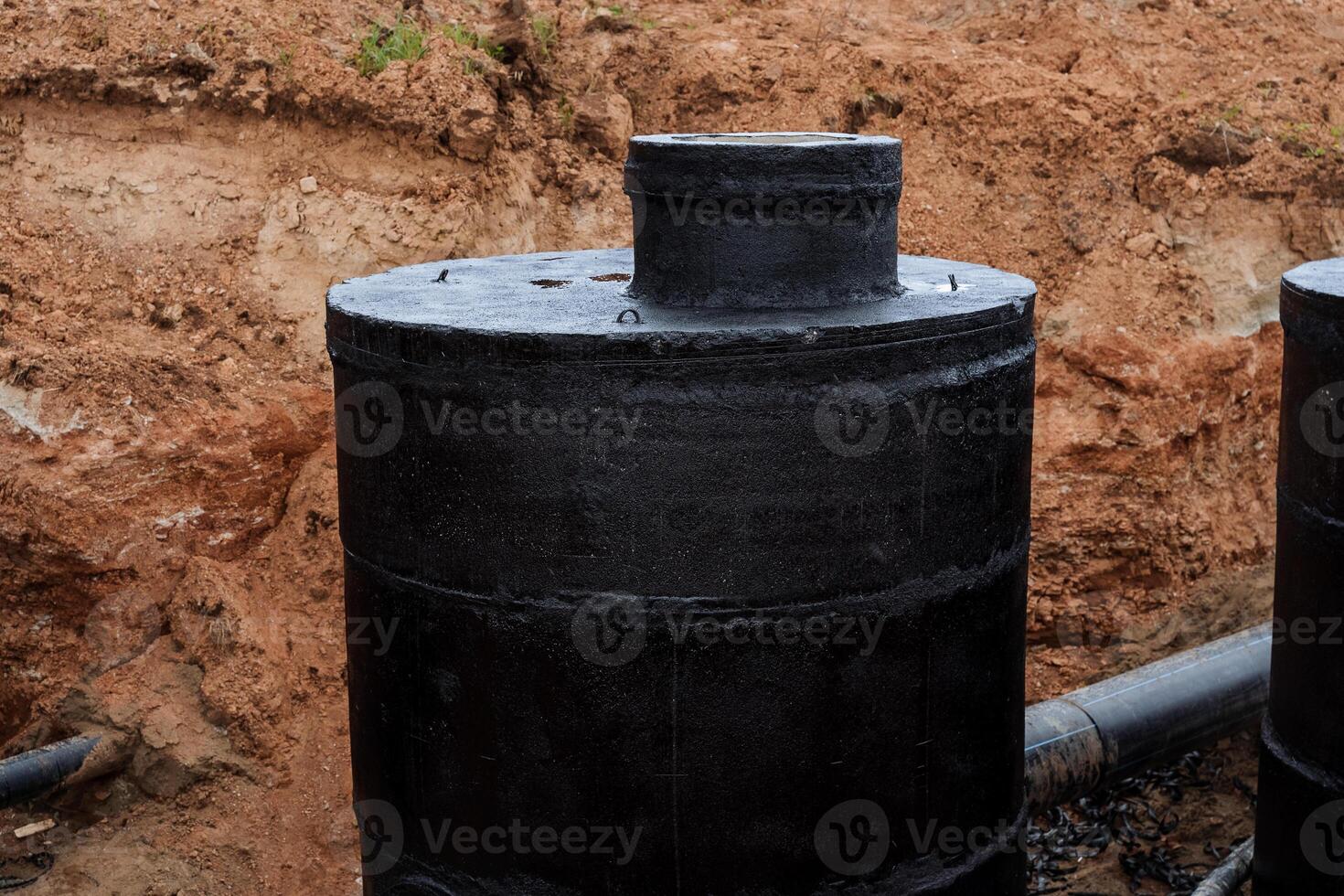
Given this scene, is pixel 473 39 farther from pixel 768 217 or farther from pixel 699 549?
pixel 699 549

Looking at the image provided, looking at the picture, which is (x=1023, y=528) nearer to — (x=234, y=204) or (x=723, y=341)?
(x=723, y=341)

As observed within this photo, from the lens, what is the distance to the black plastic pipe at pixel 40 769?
5602mm

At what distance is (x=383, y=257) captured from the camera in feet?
23.5

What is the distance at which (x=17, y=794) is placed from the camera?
5629mm

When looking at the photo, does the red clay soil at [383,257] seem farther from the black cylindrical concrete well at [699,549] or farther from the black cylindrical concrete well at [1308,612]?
the black cylindrical concrete well at [699,549]

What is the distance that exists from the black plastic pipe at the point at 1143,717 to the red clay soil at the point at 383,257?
39.0 inches

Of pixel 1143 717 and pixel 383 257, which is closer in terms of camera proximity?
pixel 1143 717

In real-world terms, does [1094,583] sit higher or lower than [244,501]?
lower

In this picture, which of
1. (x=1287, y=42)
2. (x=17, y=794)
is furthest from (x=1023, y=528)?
(x=1287, y=42)

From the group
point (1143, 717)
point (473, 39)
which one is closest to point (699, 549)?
point (1143, 717)

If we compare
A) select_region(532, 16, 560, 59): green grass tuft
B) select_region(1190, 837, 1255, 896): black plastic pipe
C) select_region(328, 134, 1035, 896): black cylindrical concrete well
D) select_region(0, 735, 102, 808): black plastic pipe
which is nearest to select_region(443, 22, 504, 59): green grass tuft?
select_region(532, 16, 560, 59): green grass tuft

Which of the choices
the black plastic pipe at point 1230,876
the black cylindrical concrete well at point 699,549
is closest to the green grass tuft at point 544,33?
the black cylindrical concrete well at point 699,549

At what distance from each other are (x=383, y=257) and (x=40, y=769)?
280 cm

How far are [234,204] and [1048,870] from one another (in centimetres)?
486
